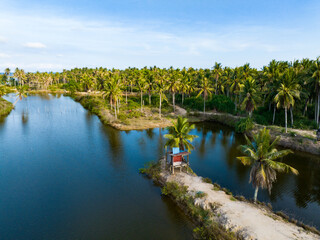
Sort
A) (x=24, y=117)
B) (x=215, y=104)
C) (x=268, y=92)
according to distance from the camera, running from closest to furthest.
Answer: (x=268, y=92) < (x=24, y=117) < (x=215, y=104)

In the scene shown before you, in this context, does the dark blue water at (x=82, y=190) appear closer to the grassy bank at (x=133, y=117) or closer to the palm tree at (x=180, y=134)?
the palm tree at (x=180, y=134)

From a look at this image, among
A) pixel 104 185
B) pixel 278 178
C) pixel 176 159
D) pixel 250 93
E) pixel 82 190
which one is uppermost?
pixel 250 93

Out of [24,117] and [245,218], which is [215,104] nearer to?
[245,218]

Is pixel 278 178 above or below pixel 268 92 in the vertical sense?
below

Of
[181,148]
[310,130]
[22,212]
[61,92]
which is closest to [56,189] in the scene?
[22,212]

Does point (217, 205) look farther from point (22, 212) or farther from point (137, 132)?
point (137, 132)

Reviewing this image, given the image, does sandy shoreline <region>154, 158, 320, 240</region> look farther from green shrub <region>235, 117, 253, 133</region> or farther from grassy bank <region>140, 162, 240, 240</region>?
green shrub <region>235, 117, 253, 133</region>

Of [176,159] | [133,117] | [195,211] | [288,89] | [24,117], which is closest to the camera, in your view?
[195,211]

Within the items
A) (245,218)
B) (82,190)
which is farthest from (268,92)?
(82,190)

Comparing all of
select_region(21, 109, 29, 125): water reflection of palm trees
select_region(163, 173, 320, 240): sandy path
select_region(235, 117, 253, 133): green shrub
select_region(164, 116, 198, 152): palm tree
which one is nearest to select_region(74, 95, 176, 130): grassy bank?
select_region(235, 117, 253, 133): green shrub
